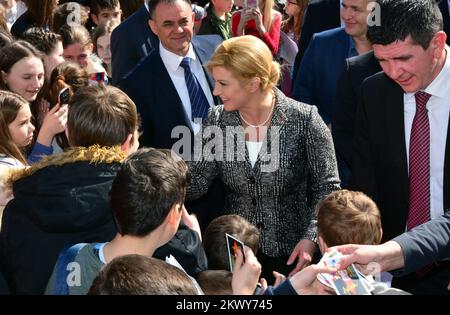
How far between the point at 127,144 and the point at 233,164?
0.83 meters

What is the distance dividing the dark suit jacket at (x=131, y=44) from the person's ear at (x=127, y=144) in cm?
247

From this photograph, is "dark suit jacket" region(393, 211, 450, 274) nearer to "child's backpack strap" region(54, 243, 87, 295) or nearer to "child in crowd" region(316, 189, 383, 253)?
"child in crowd" region(316, 189, 383, 253)

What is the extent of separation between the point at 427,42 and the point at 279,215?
1.22m

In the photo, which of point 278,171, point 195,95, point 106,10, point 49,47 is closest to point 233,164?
point 278,171

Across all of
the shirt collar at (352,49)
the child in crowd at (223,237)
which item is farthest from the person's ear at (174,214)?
the shirt collar at (352,49)

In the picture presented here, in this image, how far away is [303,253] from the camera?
414cm

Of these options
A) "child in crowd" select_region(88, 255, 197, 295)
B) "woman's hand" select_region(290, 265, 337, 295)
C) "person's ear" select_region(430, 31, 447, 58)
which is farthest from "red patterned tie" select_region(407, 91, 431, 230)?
"child in crowd" select_region(88, 255, 197, 295)

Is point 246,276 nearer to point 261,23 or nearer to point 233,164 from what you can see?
point 233,164

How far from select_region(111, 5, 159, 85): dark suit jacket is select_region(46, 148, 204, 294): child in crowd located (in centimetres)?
315

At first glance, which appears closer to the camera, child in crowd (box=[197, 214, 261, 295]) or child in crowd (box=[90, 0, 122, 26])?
child in crowd (box=[197, 214, 261, 295])

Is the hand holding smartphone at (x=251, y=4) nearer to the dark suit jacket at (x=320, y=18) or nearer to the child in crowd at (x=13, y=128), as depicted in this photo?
the dark suit jacket at (x=320, y=18)

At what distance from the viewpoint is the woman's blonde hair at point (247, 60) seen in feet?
14.1

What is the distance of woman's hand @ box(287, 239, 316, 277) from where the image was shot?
162 inches

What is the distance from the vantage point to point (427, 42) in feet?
12.3
